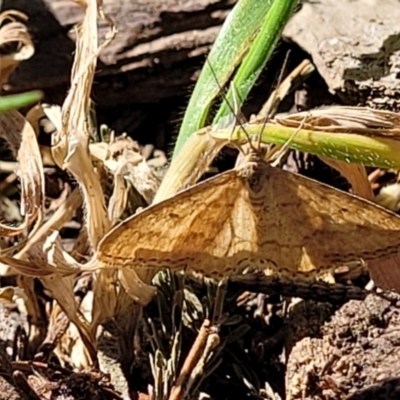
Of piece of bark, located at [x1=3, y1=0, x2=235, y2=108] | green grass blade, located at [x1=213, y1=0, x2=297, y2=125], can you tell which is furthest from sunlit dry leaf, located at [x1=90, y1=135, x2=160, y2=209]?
piece of bark, located at [x1=3, y1=0, x2=235, y2=108]

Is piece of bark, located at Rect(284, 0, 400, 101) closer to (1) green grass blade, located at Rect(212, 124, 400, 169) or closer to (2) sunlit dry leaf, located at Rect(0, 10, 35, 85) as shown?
(1) green grass blade, located at Rect(212, 124, 400, 169)

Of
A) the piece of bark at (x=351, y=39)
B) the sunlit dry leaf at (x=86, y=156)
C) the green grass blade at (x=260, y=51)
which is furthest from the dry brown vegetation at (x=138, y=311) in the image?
the piece of bark at (x=351, y=39)

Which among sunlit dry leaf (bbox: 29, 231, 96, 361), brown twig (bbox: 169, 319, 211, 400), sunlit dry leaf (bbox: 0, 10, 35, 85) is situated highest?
sunlit dry leaf (bbox: 0, 10, 35, 85)

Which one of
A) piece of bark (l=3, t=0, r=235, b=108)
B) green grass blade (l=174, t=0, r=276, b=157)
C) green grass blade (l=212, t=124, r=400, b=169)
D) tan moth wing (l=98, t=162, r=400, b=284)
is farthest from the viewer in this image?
piece of bark (l=3, t=0, r=235, b=108)

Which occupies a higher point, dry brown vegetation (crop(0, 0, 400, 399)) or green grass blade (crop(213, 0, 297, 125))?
green grass blade (crop(213, 0, 297, 125))

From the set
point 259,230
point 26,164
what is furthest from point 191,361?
point 26,164

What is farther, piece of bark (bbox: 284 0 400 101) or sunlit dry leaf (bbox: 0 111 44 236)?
piece of bark (bbox: 284 0 400 101)

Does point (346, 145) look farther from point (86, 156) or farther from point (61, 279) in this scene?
point (61, 279)

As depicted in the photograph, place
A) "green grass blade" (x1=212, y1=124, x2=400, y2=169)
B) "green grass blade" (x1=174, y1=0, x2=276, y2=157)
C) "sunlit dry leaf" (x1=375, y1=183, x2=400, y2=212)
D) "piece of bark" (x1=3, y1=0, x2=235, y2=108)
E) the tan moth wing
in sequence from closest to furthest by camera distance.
A: the tan moth wing → "green grass blade" (x1=212, y1=124, x2=400, y2=169) → "green grass blade" (x1=174, y1=0, x2=276, y2=157) → "sunlit dry leaf" (x1=375, y1=183, x2=400, y2=212) → "piece of bark" (x1=3, y1=0, x2=235, y2=108)
